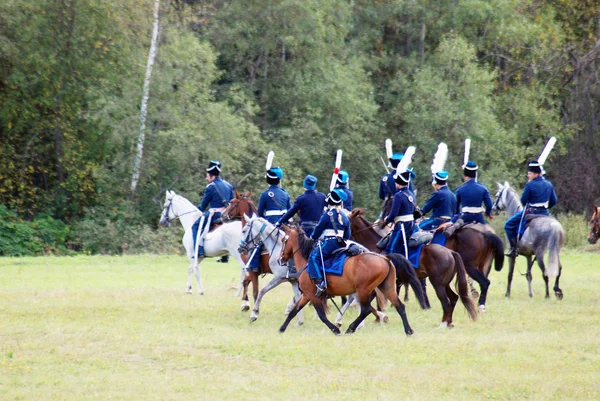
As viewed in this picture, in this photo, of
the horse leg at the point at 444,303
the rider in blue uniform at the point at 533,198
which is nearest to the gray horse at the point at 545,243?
the rider in blue uniform at the point at 533,198

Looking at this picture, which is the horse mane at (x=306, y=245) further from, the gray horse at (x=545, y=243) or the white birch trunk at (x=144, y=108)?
the white birch trunk at (x=144, y=108)

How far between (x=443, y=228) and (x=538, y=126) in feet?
85.9

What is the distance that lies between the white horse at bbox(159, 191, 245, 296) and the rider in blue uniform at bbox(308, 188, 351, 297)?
4.07 m

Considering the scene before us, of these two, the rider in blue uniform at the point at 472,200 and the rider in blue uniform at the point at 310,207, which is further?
the rider in blue uniform at the point at 472,200

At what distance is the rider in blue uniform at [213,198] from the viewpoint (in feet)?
60.0

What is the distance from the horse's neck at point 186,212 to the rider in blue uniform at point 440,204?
487 cm

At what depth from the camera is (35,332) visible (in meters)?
13.7

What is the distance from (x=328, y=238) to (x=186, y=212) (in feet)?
20.6

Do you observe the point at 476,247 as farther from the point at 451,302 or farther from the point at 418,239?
the point at 418,239

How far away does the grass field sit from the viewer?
1027cm

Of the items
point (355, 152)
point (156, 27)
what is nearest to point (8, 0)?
point (156, 27)

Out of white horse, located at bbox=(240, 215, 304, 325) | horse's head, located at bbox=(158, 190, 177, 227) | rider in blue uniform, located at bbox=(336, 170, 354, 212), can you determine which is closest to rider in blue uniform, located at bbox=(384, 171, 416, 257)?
white horse, located at bbox=(240, 215, 304, 325)

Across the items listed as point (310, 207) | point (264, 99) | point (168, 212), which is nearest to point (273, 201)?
point (310, 207)

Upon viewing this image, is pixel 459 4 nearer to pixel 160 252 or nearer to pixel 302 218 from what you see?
pixel 160 252
